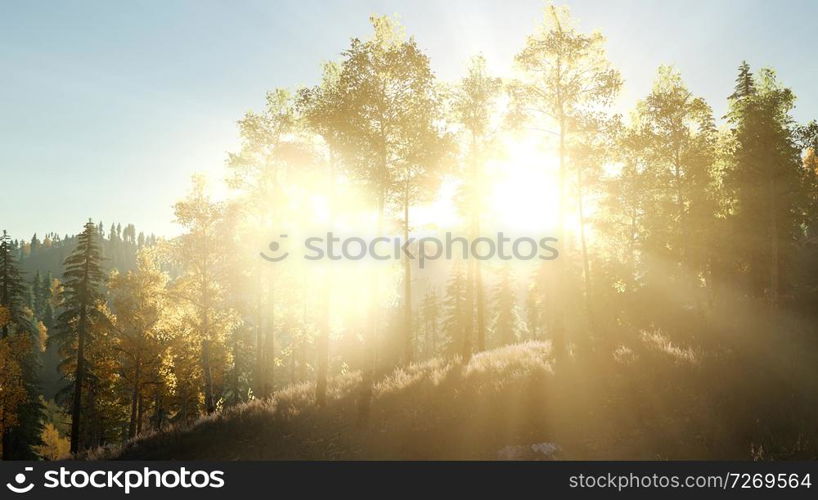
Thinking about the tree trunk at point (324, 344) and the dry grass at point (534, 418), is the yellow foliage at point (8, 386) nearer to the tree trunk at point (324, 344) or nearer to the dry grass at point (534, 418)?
the dry grass at point (534, 418)

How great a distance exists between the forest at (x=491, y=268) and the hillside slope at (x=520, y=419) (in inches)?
2.6

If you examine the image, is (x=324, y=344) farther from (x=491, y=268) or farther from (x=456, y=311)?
(x=456, y=311)

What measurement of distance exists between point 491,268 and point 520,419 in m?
16.3

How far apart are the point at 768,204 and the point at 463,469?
2354cm

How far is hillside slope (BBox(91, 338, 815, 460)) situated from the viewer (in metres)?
9.27

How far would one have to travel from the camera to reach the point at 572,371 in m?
12.6

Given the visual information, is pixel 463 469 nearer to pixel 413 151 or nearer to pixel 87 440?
pixel 413 151

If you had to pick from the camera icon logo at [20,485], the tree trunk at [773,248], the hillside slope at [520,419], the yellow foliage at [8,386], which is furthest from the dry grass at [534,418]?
the yellow foliage at [8,386]

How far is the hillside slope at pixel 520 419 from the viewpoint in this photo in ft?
30.4

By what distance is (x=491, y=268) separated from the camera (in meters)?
26.2

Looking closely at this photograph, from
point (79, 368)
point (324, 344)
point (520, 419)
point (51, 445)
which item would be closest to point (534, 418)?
point (520, 419)

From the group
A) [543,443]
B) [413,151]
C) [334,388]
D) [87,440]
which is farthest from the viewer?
[87,440]

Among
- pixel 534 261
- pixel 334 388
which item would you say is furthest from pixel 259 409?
pixel 534 261

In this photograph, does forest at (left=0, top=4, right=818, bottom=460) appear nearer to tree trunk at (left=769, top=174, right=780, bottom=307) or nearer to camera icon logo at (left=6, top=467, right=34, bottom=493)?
tree trunk at (left=769, top=174, right=780, bottom=307)
